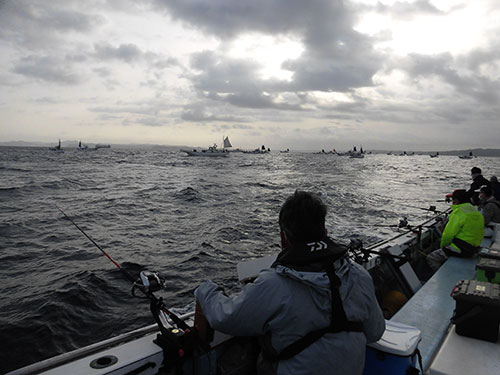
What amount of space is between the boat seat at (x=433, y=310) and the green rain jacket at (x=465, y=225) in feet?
2.14

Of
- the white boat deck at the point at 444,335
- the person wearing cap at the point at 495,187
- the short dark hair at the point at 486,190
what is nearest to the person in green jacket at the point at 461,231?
the white boat deck at the point at 444,335

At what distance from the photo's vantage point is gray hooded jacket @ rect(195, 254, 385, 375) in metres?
1.56

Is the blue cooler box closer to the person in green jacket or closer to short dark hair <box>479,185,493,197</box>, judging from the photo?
the person in green jacket

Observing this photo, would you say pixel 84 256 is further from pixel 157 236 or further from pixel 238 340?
pixel 238 340

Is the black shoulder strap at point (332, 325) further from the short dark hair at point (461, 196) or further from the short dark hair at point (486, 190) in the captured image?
the short dark hair at point (486, 190)

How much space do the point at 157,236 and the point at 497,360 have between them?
10101 mm

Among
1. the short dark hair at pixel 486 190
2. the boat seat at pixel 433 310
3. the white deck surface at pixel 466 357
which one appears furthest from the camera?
the short dark hair at pixel 486 190

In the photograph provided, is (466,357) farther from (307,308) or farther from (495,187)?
(495,187)

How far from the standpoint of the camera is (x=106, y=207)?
52.6ft

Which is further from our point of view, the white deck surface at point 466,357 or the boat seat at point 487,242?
the boat seat at point 487,242

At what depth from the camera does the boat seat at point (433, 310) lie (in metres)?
3.34

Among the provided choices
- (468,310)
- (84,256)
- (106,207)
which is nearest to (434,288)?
(468,310)

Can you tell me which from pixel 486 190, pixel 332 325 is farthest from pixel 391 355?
pixel 486 190

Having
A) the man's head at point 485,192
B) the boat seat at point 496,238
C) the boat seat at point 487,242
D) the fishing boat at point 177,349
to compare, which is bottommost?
the boat seat at point 487,242
